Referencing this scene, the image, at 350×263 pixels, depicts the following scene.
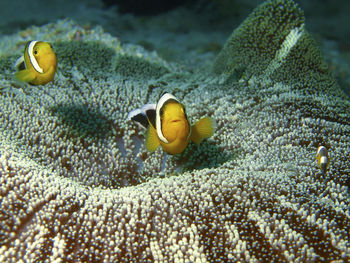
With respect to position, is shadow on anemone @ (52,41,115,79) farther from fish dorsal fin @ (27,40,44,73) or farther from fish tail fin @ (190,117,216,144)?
fish tail fin @ (190,117,216,144)

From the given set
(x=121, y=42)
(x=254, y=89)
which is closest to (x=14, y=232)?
(x=254, y=89)

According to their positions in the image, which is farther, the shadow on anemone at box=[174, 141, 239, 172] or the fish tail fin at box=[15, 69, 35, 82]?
the shadow on anemone at box=[174, 141, 239, 172]

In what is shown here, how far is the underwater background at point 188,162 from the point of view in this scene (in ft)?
3.97

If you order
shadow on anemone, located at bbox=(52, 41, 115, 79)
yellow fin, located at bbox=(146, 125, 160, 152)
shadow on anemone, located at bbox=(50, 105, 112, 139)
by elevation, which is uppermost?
shadow on anemone, located at bbox=(52, 41, 115, 79)

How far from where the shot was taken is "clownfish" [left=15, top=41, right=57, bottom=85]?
165 centimetres

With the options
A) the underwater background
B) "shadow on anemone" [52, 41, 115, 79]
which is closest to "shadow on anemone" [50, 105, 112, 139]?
the underwater background

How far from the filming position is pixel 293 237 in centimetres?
119

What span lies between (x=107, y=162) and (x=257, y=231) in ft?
3.71

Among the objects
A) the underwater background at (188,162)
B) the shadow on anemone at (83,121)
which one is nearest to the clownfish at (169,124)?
the underwater background at (188,162)

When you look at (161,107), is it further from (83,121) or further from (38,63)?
(83,121)

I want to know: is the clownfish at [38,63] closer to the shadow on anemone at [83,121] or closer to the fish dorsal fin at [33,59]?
the fish dorsal fin at [33,59]

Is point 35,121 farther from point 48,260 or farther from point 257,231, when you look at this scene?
point 257,231

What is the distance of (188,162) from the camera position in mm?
1891

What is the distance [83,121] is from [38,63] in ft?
1.86
